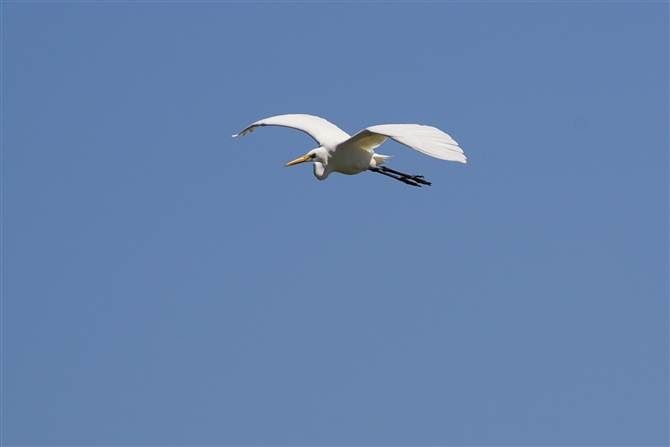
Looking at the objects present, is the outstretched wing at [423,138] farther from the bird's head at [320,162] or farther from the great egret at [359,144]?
the bird's head at [320,162]

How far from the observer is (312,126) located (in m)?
24.5

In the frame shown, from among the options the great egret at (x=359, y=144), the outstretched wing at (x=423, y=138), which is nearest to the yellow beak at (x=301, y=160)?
the great egret at (x=359, y=144)

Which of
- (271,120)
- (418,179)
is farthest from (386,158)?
(271,120)

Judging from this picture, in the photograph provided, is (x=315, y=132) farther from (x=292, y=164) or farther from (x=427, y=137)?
(x=427, y=137)

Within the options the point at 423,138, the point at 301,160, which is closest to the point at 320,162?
the point at 301,160

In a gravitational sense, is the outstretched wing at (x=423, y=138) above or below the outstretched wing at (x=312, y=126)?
below

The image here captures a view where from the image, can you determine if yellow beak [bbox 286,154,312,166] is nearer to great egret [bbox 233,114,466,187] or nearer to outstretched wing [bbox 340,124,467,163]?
great egret [bbox 233,114,466,187]

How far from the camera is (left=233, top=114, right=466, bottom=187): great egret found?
63.8 ft

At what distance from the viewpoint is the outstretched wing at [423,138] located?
19172 millimetres

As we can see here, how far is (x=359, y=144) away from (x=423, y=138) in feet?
9.05

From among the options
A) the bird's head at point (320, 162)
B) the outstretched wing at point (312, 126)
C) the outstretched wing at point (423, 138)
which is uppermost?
the outstretched wing at point (312, 126)

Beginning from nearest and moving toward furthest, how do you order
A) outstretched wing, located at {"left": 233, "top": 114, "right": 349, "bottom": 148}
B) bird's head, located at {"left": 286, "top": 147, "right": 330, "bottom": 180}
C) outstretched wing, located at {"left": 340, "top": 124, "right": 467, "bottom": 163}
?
outstretched wing, located at {"left": 340, "top": 124, "right": 467, "bottom": 163}, bird's head, located at {"left": 286, "top": 147, "right": 330, "bottom": 180}, outstretched wing, located at {"left": 233, "top": 114, "right": 349, "bottom": 148}

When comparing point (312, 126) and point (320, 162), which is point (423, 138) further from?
point (312, 126)

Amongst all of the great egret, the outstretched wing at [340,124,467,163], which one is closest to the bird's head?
the great egret
